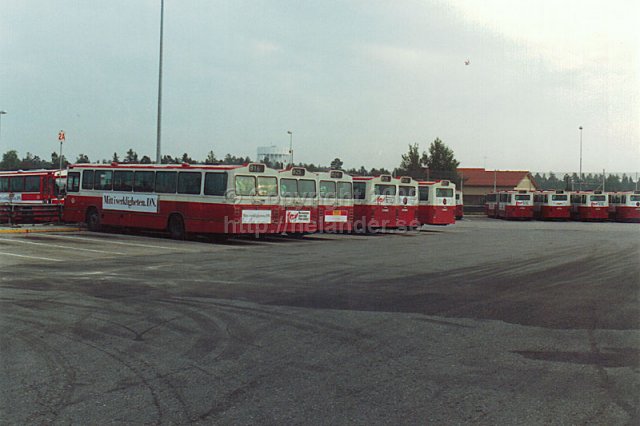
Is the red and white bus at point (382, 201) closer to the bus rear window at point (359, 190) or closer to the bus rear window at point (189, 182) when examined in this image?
the bus rear window at point (359, 190)

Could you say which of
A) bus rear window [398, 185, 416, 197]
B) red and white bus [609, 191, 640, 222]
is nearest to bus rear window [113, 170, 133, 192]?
bus rear window [398, 185, 416, 197]

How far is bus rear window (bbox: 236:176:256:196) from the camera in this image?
21.3 m

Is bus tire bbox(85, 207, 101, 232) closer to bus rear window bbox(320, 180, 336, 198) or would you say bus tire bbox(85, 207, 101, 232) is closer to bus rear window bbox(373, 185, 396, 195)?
bus rear window bbox(320, 180, 336, 198)

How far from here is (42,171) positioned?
38875 millimetres

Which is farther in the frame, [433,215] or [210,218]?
[433,215]

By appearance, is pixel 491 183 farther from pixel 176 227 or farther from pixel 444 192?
pixel 176 227

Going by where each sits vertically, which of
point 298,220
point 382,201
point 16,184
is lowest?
point 298,220

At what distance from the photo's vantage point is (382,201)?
94.1 feet

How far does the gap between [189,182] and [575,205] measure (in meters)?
36.5

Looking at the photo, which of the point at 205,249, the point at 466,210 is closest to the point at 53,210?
the point at 205,249

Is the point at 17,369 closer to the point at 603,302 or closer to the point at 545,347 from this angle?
the point at 545,347

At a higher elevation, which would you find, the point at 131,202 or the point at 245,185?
the point at 245,185

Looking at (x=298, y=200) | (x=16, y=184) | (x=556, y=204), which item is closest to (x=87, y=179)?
(x=298, y=200)

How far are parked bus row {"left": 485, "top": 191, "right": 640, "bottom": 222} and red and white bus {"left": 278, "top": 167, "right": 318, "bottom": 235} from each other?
28.7 metres
